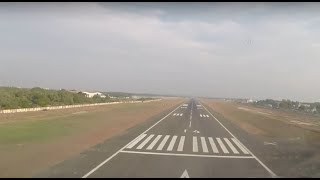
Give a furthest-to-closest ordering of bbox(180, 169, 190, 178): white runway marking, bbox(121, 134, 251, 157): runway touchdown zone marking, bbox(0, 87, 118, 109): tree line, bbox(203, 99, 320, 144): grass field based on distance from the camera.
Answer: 1. bbox(0, 87, 118, 109): tree line
2. bbox(203, 99, 320, 144): grass field
3. bbox(121, 134, 251, 157): runway touchdown zone marking
4. bbox(180, 169, 190, 178): white runway marking

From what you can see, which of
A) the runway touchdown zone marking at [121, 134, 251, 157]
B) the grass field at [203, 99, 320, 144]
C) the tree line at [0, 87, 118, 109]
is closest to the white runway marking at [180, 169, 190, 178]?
the runway touchdown zone marking at [121, 134, 251, 157]

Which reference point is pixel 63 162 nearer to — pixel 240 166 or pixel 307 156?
pixel 240 166

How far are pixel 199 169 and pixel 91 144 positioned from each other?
1046 cm

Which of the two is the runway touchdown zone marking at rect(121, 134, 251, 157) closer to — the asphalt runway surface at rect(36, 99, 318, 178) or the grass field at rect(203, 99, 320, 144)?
the asphalt runway surface at rect(36, 99, 318, 178)

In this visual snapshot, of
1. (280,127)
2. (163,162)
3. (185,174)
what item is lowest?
(280,127)

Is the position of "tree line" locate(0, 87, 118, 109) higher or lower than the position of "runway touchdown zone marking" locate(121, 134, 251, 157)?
higher

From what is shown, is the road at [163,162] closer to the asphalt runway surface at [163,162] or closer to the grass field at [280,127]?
the asphalt runway surface at [163,162]

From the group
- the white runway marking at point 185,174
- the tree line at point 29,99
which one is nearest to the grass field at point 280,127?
the white runway marking at point 185,174

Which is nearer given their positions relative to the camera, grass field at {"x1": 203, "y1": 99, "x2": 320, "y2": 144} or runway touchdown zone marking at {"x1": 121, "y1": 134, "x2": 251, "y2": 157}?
runway touchdown zone marking at {"x1": 121, "y1": 134, "x2": 251, "y2": 157}

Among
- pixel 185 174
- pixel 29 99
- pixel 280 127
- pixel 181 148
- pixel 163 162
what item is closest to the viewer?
pixel 185 174

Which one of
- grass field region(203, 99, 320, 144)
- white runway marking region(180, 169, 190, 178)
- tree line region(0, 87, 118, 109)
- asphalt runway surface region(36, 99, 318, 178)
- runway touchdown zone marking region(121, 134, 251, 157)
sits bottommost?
grass field region(203, 99, 320, 144)

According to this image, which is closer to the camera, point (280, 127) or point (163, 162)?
point (163, 162)

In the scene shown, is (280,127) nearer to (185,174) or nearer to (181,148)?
(181,148)

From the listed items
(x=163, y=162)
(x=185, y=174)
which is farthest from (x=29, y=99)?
(x=185, y=174)
